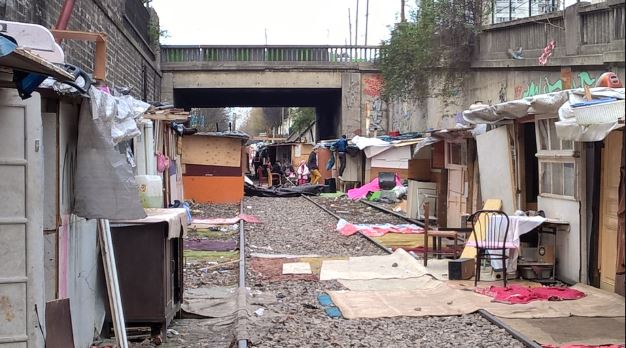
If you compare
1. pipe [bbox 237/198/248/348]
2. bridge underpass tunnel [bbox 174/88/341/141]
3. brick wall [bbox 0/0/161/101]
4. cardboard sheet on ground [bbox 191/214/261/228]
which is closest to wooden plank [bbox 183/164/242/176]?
brick wall [bbox 0/0/161/101]

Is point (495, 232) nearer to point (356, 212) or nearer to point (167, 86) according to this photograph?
point (356, 212)

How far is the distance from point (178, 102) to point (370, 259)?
25.9 m

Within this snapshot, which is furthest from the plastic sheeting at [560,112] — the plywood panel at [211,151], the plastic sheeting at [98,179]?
the plywood panel at [211,151]

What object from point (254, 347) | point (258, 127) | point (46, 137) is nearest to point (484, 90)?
point (254, 347)

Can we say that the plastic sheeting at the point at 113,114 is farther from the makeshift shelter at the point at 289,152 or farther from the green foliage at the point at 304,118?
the green foliage at the point at 304,118

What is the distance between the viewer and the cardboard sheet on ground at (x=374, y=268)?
10.8 m

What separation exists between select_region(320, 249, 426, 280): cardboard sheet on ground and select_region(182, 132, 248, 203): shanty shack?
13921 mm

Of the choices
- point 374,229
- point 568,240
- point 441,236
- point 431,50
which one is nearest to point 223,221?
point 374,229

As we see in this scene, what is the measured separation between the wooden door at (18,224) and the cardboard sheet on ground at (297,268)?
23.0ft

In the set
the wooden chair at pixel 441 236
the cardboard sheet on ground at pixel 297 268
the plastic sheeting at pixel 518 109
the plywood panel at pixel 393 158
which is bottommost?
the cardboard sheet on ground at pixel 297 268

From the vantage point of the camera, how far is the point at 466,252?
11.1m

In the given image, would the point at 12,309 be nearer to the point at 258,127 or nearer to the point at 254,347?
the point at 254,347

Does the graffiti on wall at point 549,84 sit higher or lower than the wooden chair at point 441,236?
higher

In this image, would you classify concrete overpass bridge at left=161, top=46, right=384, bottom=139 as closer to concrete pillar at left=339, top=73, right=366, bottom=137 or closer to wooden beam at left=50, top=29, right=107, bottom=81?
concrete pillar at left=339, top=73, right=366, bottom=137
